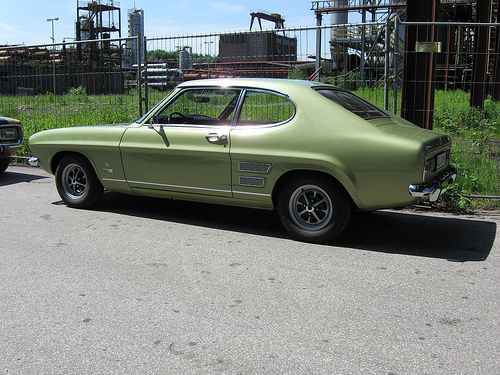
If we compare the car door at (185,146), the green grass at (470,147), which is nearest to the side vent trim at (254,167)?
the car door at (185,146)

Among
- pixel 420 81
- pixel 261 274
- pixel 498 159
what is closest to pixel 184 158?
pixel 261 274

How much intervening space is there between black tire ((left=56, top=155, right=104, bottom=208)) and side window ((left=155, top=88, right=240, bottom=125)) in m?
1.19

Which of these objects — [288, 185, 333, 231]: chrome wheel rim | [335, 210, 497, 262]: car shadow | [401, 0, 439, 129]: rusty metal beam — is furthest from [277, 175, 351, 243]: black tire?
[401, 0, 439, 129]: rusty metal beam

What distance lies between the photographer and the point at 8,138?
29.3 feet

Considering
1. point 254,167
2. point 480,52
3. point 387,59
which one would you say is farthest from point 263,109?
point 480,52

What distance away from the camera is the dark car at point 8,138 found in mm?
8797

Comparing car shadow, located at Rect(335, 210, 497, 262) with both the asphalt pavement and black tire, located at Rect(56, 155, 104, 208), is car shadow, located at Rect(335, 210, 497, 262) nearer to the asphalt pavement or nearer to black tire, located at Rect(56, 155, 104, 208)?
the asphalt pavement

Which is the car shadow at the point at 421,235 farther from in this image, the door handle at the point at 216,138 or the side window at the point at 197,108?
the side window at the point at 197,108

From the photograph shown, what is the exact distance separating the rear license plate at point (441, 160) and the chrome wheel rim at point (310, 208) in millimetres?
1145

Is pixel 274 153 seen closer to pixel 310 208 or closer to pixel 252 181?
pixel 252 181

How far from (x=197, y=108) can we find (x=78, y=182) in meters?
1.87

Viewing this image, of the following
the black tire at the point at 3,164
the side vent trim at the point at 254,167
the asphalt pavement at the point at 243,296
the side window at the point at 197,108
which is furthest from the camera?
the black tire at the point at 3,164

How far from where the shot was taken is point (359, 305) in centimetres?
351

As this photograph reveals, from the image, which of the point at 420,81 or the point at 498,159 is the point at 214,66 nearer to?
the point at 420,81
